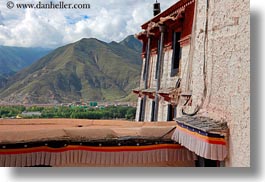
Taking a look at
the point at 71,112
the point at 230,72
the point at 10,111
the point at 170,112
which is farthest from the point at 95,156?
the point at 170,112

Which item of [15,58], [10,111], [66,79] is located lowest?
[10,111]

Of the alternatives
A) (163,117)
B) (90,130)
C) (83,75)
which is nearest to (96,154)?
(90,130)

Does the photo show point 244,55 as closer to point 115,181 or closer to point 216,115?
point 216,115

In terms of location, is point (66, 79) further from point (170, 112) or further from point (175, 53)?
point (175, 53)

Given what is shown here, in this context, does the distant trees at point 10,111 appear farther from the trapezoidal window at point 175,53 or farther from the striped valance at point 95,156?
the trapezoidal window at point 175,53

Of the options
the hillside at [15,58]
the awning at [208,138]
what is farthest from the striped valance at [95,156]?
the hillside at [15,58]

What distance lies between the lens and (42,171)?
298 centimetres

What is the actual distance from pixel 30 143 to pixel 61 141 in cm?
26

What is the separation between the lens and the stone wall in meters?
2.54

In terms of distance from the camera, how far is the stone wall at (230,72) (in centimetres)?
254

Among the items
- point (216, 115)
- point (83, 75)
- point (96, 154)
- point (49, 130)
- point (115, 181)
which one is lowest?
point (115, 181)

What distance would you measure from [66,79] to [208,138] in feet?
6.17

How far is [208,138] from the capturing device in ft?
8.21

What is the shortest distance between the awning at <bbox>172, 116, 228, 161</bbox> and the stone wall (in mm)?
63
